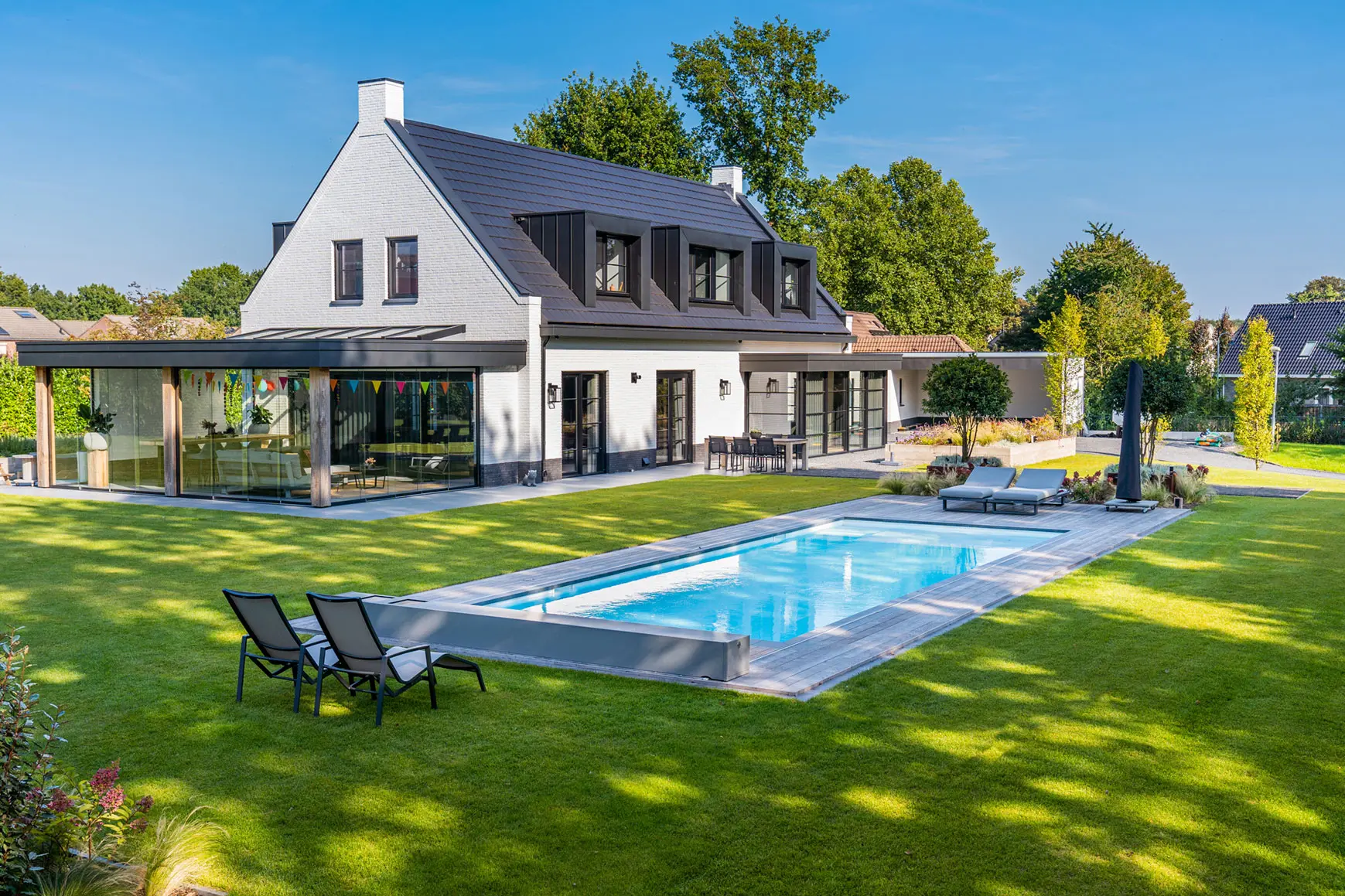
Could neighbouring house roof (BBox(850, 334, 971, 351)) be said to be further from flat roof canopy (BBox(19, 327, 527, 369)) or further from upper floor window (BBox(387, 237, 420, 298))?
flat roof canopy (BBox(19, 327, 527, 369))

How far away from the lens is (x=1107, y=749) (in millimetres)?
7285

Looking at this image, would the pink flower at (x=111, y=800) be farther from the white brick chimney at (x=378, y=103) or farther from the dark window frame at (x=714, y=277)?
the dark window frame at (x=714, y=277)

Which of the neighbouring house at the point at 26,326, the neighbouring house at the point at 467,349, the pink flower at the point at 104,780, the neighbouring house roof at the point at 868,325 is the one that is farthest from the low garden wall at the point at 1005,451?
the neighbouring house at the point at 26,326

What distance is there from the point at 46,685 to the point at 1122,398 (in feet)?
60.8

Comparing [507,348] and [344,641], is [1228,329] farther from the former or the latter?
[344,641]

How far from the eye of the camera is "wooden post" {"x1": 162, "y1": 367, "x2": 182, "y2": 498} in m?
21.3

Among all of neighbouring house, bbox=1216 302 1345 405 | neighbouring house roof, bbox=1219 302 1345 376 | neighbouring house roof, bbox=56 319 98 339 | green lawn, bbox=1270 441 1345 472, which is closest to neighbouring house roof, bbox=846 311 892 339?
neighbouring house, bbox=1216 302 1345 405

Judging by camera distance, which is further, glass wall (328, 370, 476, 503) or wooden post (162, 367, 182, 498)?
wooden post (162, 367, 182, 498)

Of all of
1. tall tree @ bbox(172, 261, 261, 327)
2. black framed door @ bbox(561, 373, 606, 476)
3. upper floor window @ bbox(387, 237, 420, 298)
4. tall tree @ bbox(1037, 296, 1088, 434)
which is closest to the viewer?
black framed door @ bbox(561, 373, 606, 476)

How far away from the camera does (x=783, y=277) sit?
33344mm

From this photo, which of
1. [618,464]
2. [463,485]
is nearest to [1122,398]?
[618,464]

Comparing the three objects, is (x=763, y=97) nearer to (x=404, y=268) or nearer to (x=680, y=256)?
(x=680, y=256)

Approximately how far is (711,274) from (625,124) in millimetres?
16112

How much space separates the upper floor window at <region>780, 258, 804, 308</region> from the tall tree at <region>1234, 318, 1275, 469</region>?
40.6 feet
